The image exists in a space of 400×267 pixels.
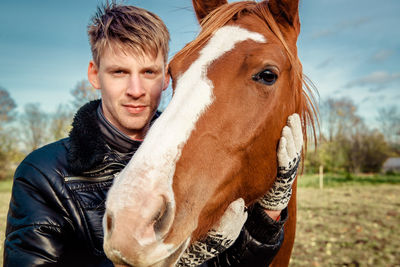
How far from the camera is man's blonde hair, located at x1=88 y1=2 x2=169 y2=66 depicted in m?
2.23

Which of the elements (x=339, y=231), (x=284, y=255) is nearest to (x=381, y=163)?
(x=339, y=231)

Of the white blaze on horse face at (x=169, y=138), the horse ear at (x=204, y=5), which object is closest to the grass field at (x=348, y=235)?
the white blaze on horse face at (x=169, y=138)

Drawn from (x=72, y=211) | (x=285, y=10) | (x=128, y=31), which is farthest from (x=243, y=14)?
(x=72, y=211)

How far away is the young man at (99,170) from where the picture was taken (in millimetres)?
1861

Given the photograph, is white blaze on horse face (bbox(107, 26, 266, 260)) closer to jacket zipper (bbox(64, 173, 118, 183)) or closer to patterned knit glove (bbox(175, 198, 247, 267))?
patterned knit glove (bbox(175, 198, 247, 267))

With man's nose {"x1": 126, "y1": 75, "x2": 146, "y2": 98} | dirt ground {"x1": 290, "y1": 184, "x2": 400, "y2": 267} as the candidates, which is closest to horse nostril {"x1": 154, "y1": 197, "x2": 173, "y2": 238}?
man's nose {"x1": 126, "y1": 75, "x2": 146, "y2": 98}

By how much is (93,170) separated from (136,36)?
1148mm

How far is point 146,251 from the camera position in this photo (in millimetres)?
1169

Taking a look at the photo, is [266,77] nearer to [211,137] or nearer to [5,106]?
[211,137]

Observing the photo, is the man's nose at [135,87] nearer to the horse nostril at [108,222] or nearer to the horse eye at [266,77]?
the horse eye at [266,77]

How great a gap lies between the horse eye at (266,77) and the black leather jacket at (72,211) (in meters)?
1.00

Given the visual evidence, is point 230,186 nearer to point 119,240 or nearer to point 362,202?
point 119,240

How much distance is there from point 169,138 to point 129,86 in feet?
3.35

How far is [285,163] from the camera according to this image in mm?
1806
